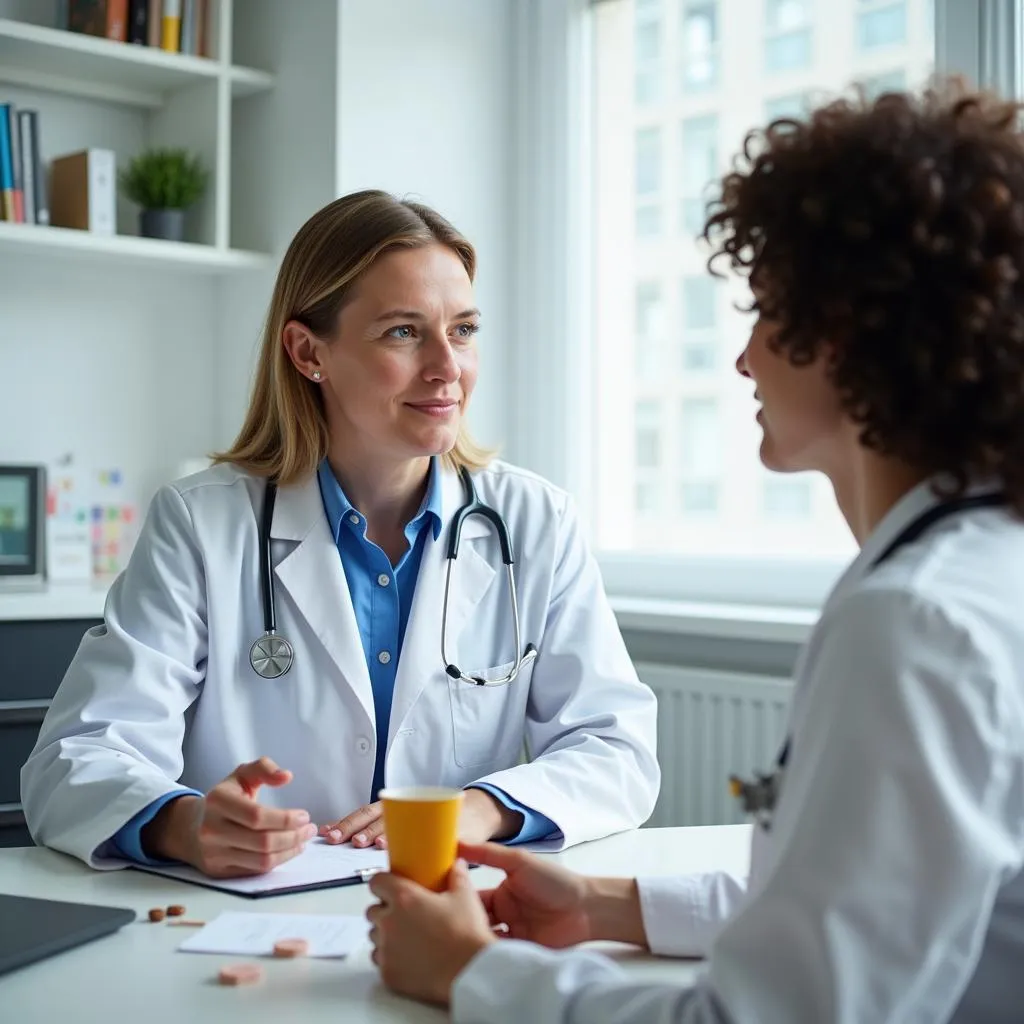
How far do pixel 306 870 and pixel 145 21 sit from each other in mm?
2446

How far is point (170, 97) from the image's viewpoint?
11.1 ft

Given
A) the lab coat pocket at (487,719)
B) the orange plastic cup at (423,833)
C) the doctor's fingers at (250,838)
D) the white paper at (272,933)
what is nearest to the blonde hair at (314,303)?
the lab coat pocket at (487,719)

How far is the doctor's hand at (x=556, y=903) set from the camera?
1.09 metres

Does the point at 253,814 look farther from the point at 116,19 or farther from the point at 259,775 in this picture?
the point at 116,19

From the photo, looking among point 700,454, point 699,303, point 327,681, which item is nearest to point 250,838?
point 327,681

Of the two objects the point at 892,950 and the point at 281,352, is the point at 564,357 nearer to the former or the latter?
the point at 281,352

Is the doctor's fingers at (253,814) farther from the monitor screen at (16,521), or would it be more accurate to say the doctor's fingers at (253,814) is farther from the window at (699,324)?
the window at (699,324)

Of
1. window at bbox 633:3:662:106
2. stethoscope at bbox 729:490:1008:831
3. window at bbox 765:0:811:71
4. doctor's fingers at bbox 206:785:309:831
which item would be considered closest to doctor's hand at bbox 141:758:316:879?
doctor's fingers at bbox 206:785:309:831

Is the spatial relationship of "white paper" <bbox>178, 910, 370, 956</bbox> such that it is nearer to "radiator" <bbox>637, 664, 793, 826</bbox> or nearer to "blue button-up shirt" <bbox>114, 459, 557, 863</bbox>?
"blue button-up shirt" <bbox>114, 459, 557, 863</bbox>

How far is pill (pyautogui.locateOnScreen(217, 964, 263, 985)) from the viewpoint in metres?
0.99

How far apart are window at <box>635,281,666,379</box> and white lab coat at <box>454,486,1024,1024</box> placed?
2507 mm

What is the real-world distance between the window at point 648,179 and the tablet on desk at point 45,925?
2491 mm

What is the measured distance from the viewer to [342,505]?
1.86 meters

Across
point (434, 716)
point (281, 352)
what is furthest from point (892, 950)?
point (281, 352)
